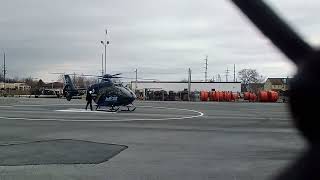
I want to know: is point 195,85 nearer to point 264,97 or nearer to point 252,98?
point 252,98

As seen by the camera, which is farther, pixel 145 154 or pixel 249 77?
pixel 249 77

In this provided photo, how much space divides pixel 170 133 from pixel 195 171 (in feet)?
36.7

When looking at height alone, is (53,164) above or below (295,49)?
below

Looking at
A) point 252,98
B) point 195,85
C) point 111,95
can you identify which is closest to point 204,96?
point 252,98

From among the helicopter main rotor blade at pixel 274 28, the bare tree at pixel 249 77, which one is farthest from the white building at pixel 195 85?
the helicopter main rotor blade at pixel 274 28

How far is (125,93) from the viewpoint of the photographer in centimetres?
4538

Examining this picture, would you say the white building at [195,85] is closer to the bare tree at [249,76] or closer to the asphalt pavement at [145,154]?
the bare tree at [249,76]

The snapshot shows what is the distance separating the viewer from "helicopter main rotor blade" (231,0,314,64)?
124cm

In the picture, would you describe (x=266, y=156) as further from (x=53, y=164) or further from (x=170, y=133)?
(x=170, y=133)

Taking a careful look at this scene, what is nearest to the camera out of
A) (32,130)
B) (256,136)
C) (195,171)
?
(195,171)

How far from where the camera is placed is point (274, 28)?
1273 millimetres

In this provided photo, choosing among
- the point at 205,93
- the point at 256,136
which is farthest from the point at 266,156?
the point at 205,93

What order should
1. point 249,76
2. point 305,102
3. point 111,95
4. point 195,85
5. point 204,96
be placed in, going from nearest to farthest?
1. point 305,102
2. point 111,95
3. point 204,96
4. point 195,85
5. point 249,76

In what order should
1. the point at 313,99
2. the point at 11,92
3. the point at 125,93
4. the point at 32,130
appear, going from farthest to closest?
the point at 11,92 → the point at 125,93 → the point at 32,130 → the point at 313,99
